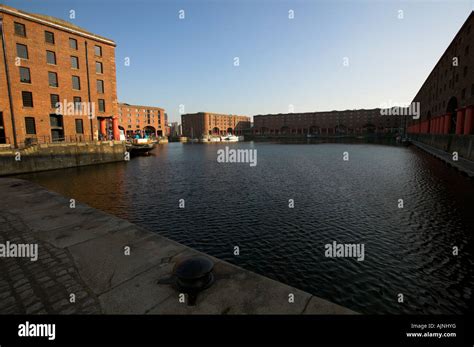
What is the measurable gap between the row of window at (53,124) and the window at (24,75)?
4.86 meters

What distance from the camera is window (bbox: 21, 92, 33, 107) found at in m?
33.2

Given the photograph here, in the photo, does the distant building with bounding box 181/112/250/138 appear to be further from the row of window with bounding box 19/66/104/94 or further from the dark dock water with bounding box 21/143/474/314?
the dark dock water with bounding box 21/143/474/314

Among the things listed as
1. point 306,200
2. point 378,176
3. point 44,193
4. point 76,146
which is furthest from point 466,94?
point 76,146

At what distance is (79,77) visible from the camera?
39.0 m

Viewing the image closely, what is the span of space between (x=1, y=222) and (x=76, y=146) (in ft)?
87.8

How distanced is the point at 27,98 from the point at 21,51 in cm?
595

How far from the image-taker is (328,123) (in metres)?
164

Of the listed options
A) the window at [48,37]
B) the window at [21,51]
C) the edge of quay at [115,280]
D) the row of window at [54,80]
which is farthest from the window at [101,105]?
the edge of quay at [115,280]

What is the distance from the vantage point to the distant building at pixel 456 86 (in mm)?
32281

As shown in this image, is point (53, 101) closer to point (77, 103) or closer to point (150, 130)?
point (77, 103)

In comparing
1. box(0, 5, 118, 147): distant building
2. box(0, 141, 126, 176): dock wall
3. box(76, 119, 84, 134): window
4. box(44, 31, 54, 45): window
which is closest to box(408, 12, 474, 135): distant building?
box(0, 141, 126, 176): dock wall

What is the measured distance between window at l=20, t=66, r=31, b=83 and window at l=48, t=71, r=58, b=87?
2.52 meters

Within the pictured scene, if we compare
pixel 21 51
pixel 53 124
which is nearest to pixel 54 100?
pixel 53 124

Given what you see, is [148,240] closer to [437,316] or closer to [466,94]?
[437,316]
